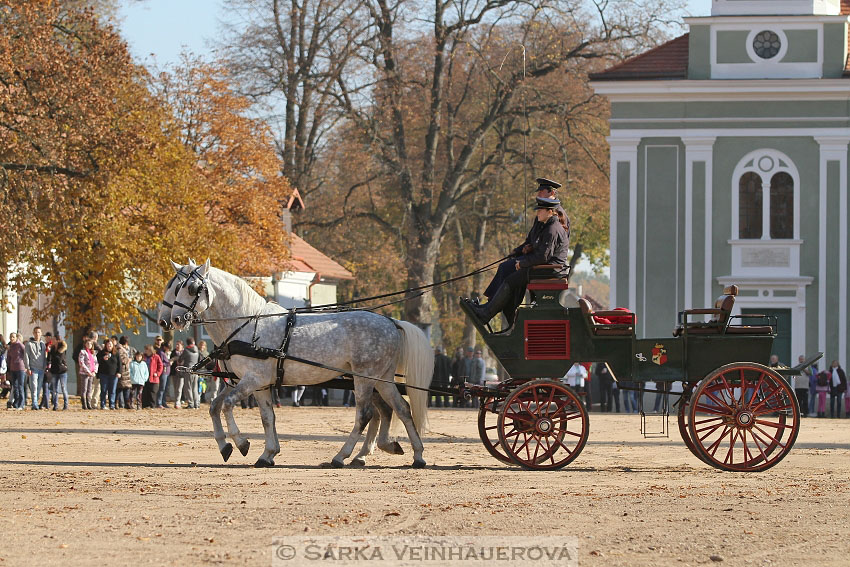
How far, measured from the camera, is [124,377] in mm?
28781

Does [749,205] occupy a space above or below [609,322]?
above

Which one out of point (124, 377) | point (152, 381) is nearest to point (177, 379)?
point (152, 381)

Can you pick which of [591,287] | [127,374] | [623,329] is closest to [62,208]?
[127,374]

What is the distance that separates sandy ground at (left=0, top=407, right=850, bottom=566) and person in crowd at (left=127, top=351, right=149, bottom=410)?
11.5 metres

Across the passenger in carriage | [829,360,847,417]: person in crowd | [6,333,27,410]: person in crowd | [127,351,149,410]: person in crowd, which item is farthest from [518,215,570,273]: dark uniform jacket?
[829,360,847,417]: person in crowd

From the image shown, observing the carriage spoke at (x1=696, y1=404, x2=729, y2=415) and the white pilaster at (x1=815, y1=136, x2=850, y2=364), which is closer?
the carriage spoke at (x1=696, y1=404, x2=729, y2=415)

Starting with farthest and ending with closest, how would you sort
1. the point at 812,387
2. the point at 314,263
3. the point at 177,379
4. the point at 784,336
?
the point at 314,263
the point at 784,336
the point at 812,387
the point at 177,379

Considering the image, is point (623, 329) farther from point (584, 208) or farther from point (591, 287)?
point (591, 287)

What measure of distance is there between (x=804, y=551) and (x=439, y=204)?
35.6 m

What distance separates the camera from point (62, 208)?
2939 centimetres

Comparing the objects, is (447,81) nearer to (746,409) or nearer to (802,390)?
(802,390)

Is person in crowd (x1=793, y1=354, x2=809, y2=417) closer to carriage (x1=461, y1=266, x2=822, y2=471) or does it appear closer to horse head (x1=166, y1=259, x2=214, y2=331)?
carriage (x1=461, y1=266, x2=822, y2=471)

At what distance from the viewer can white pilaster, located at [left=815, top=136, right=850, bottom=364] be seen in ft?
108

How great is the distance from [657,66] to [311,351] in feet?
70.7
